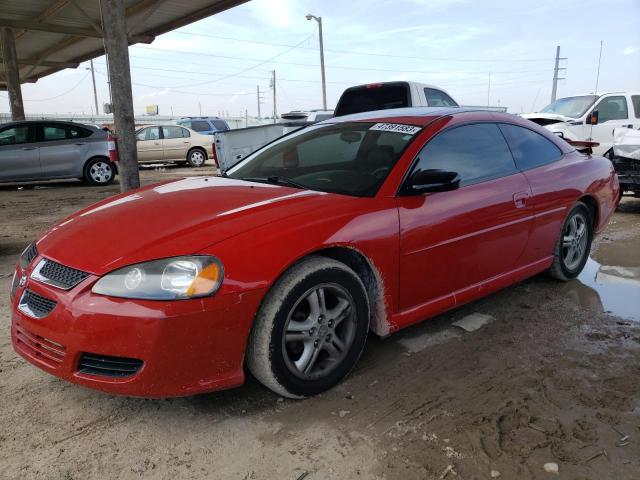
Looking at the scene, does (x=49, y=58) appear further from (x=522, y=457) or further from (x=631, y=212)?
(x=522, y=457)

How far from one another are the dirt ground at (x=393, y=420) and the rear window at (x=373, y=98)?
4833 millimetres

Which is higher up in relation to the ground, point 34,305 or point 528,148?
point 528,148

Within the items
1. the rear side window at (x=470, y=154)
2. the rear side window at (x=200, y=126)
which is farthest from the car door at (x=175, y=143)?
the rear side window at (x=470, y=154)

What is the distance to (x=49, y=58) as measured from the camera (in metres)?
20.2

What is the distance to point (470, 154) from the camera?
332cm

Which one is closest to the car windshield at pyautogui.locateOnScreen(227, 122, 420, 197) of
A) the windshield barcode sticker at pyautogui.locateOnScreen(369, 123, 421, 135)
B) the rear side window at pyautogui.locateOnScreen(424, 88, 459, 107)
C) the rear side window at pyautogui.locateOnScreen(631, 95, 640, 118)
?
the windshield barcode sticker at pyautogui.locateOnScreen(369, 123, 421, 135)

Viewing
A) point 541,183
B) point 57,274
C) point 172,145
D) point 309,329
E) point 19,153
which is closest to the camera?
point 57,274

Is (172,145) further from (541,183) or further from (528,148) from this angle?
(541,183)

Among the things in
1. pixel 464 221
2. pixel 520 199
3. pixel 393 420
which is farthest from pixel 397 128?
pixel 393 420

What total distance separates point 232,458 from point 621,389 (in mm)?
2004

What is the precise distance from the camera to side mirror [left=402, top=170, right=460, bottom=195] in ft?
9.21

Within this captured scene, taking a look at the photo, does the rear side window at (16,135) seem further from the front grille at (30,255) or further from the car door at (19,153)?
the front grille at (30,255)

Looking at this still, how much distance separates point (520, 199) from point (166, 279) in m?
2.45

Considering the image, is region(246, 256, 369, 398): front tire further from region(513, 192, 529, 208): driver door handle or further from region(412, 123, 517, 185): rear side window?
region(513, 192, 529, 208): driver door handle
